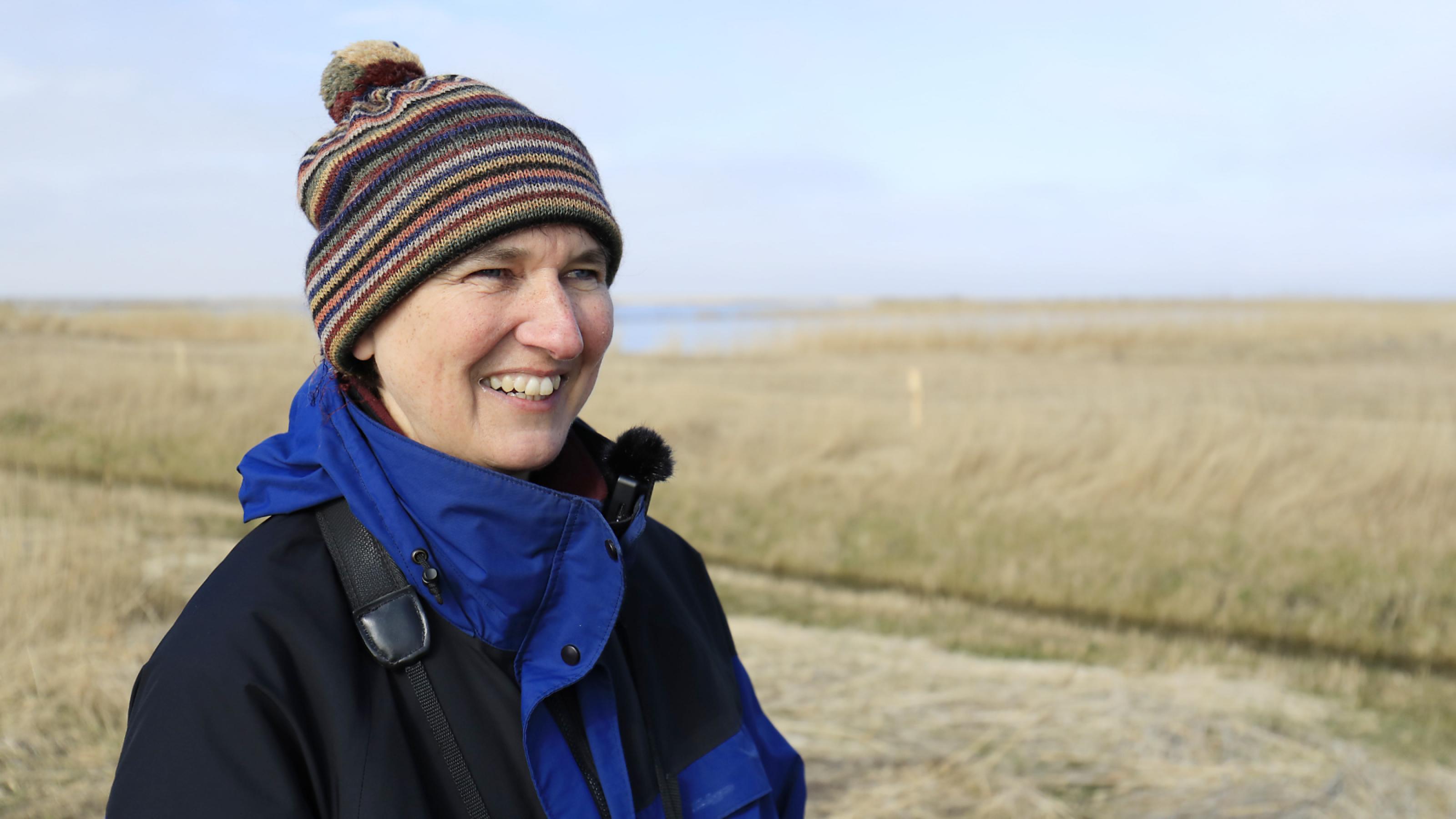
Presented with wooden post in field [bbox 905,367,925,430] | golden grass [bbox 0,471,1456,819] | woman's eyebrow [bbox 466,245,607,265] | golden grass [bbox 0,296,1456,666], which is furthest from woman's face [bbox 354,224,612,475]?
wooden post in field [bbox 905,367,925,430]

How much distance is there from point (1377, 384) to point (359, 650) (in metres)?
20.4

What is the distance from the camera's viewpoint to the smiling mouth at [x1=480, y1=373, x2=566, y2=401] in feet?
5.11

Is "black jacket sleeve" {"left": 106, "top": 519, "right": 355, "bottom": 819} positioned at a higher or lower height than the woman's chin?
lower

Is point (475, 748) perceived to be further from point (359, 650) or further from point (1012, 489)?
point (1012, 489)

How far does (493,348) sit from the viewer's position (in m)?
1.54

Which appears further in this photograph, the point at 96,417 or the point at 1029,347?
the point at 1029,347

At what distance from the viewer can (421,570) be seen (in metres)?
1.41

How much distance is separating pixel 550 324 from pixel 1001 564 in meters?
7.33

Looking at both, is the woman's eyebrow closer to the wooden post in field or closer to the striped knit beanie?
the striped knit beanie

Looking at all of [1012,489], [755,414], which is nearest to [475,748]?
[1012,489]

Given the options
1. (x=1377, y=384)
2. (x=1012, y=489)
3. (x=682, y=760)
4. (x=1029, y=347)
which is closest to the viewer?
(x=682, y=760)

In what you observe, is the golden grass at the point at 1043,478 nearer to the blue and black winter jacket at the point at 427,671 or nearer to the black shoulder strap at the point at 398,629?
the blue and black winter jacket at the point at 427,671

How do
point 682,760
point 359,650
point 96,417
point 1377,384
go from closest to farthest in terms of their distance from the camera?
1. point 359,650
2. point 682,760
3. point 96,417
4. point 1377,384

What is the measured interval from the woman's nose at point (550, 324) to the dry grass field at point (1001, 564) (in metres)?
2.65
